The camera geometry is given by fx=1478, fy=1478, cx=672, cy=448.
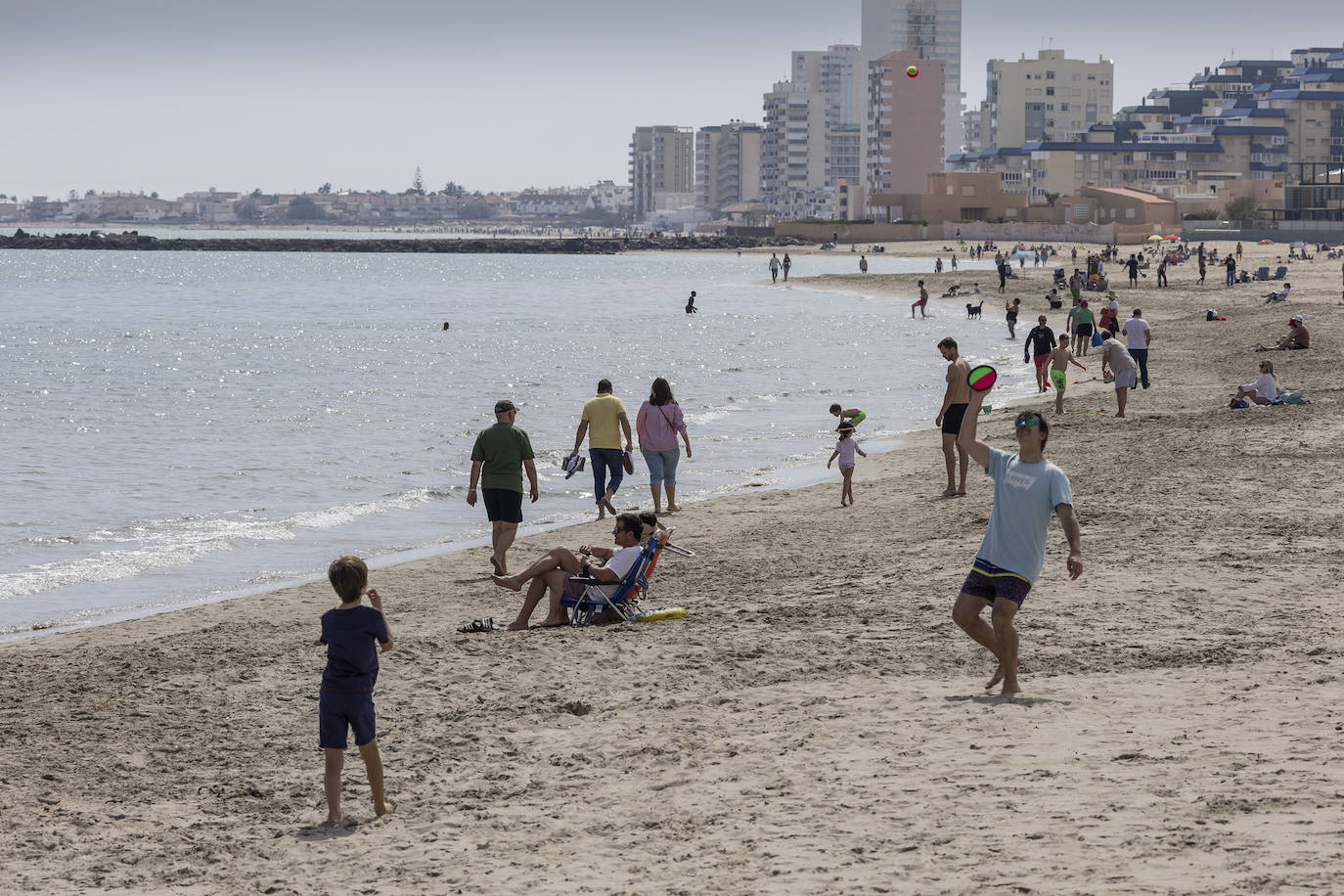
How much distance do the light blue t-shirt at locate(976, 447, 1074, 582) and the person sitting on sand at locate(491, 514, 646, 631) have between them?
11.8ft

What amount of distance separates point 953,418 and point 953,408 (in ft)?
0.34

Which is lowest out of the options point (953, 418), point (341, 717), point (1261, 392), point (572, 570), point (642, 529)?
point (572, 570)

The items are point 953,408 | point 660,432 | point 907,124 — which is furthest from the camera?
point 907,124

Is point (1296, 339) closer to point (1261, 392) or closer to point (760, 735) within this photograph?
point (1261, 392)

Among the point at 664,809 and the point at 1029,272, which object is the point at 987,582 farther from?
the point at 1029,272

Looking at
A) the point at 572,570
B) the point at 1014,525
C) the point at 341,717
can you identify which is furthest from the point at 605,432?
the point at 341,717

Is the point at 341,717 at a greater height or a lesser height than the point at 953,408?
lesser

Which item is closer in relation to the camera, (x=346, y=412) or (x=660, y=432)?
(x=660, y=432)

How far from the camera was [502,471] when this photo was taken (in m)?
12.6

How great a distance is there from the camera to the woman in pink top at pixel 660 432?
15289 mm

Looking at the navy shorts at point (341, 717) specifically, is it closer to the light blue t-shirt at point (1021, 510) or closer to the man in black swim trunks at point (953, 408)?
the light blue t-shirt at point (1021, 510)

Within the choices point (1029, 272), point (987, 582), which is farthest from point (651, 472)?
point (1029, 272)

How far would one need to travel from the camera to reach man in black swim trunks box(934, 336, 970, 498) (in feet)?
47.8

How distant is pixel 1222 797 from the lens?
632 cm
